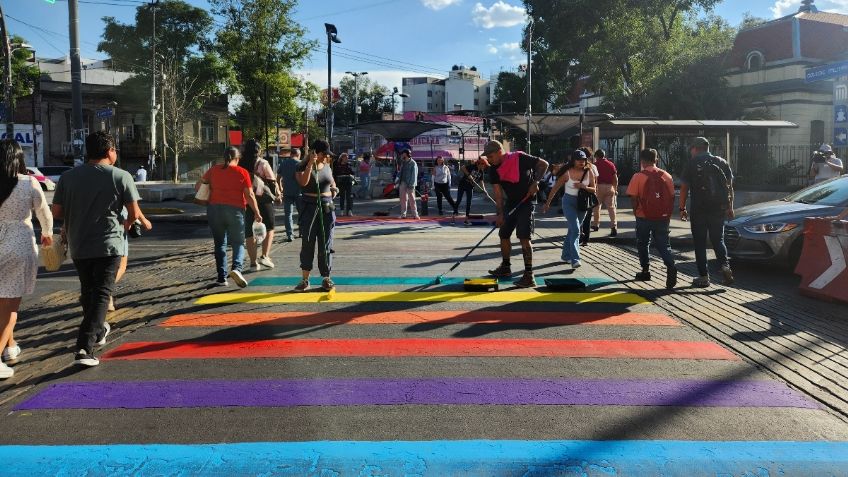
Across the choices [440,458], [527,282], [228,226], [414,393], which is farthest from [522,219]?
[440,458]

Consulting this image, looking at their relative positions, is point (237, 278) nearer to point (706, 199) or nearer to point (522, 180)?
point (522, 180)

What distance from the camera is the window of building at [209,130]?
5650 cm

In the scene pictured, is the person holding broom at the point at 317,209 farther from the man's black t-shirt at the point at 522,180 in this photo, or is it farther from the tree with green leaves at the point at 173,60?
the tree with green leaves at the point at 173,60

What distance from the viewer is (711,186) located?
822 cm

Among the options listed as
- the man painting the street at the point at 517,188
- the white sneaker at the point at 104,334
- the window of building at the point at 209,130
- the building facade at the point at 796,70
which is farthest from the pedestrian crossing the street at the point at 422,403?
the window of building at the point at 209,130

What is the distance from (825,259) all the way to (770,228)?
1.63 metres

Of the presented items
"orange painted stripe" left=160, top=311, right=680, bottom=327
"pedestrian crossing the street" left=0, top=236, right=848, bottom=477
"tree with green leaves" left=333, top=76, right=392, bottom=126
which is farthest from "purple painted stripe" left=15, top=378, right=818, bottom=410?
"tree with green leaves" left=333, top=76, right=392, bottom=126

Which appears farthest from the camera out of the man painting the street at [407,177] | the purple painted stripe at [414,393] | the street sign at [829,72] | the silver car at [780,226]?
the man painting the street at [407,177]

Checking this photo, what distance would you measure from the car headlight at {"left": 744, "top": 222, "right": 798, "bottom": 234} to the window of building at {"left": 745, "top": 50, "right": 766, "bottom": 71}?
2852cm

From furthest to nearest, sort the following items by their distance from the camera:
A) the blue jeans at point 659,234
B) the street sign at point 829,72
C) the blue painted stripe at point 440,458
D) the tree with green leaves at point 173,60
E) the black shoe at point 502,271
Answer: the tree with green leaves at point 173,60 < the street sign at point 829,72 < the black shoe at point 502,271 < the blue jeans at point 659,234 < the blue painted stripe at point 440,458

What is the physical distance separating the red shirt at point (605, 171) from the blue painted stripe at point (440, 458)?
1009 cm

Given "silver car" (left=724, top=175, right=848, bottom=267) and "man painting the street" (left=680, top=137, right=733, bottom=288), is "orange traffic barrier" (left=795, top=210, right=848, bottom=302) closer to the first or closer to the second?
"man painting the street" (left=680, top=137, right=733, bottom=288)

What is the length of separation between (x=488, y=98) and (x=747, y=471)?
134 m

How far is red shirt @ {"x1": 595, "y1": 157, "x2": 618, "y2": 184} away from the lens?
1349 centimetres
